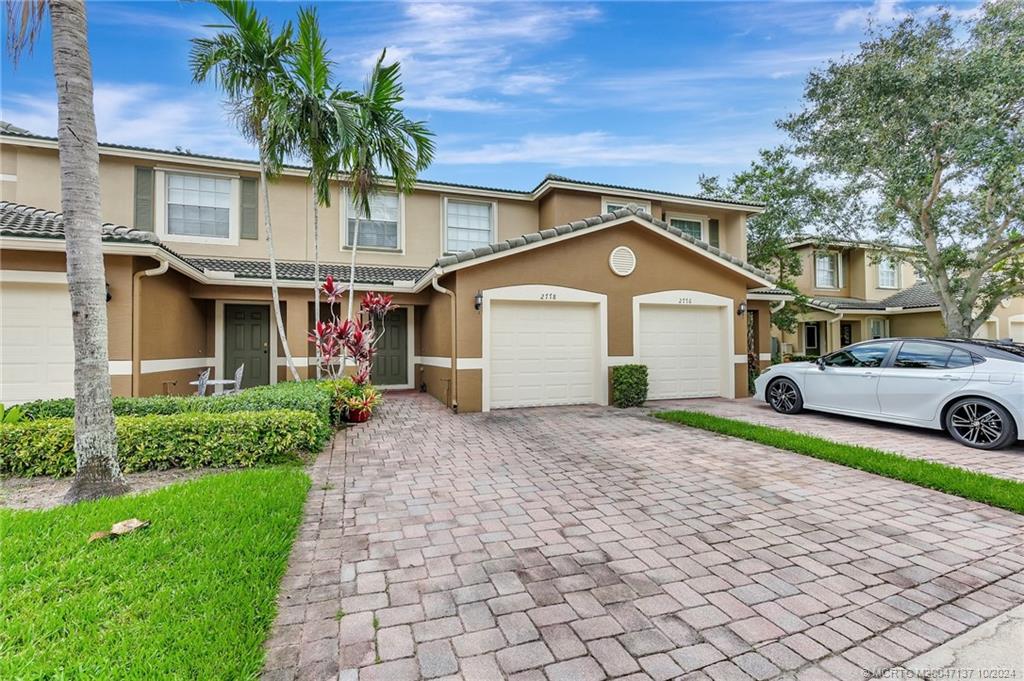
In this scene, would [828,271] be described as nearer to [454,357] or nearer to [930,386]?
[930,386]

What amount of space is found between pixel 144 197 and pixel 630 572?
13463mm

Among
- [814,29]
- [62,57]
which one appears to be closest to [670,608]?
[62,57]

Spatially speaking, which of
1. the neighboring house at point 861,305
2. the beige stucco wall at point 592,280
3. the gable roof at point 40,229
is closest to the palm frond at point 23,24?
the gable roof at point 40,229

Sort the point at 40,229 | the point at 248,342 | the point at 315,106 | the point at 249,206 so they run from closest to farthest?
the point at 40,229 < the point at 315,106 < the point at 248,342 < the point at 249,206

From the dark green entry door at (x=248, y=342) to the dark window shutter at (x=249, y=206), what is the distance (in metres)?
1.97

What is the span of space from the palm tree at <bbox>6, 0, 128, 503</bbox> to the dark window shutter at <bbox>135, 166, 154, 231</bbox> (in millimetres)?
7963

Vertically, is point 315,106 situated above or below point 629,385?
above

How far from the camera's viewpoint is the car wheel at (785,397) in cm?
855

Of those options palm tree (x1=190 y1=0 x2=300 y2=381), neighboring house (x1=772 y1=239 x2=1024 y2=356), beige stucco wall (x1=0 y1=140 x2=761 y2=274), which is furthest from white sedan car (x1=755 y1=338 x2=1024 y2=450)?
palm tree (x1=190 y1=0 x2=300 y2=381)

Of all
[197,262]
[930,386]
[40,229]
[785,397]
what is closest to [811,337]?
[785,397]

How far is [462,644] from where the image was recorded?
87.4 inches

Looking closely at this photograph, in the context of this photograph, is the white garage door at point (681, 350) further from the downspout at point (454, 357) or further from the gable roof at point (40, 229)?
the gable roof at point (40, 229)

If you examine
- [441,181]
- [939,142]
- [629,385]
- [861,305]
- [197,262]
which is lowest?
[629,385]

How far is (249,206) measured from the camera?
11.5 meters
